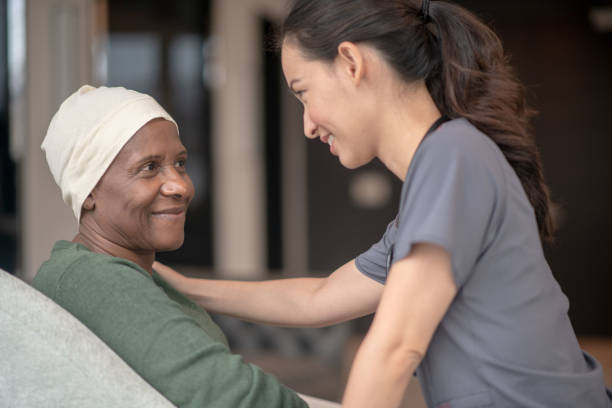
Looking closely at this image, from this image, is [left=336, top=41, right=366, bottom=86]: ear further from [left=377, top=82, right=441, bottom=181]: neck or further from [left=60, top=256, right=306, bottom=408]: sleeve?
[left=60, top=256, right=306, bottom=408]: sleeve

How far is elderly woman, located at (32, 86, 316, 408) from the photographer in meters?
1.11

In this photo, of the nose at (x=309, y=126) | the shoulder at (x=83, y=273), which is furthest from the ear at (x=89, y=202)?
the nose at (x=309, y=126)

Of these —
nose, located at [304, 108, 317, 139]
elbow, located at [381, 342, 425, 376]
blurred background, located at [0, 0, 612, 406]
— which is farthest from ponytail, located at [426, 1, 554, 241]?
blurred background, located at [0, 0, 612, 406]

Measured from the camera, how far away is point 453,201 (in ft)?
3.13

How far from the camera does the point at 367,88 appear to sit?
1134 millimetres

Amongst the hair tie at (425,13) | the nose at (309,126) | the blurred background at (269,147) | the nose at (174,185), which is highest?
the hair tie at (425,13)

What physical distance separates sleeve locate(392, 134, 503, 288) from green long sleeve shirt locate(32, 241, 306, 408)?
34 centimetres

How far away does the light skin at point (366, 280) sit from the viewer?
37.8 inches

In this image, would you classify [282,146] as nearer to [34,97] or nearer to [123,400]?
[34,97]

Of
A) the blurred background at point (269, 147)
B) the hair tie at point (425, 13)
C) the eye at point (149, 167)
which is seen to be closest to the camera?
the hair tie at point (425, 13)

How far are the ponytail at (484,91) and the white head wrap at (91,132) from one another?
0.54 m

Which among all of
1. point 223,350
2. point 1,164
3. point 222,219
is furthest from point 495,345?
point 222,219

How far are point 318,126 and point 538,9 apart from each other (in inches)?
198

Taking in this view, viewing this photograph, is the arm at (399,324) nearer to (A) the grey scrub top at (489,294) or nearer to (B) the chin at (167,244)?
(A) the grey scrub top at (489,294)
